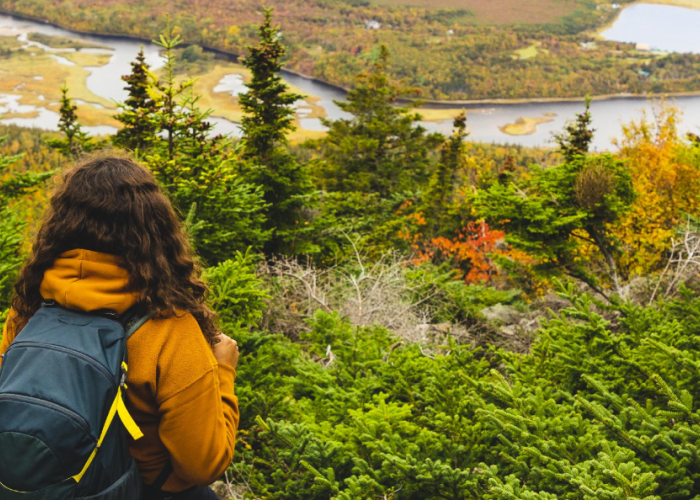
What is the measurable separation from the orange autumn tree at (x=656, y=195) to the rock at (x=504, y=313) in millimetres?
2614

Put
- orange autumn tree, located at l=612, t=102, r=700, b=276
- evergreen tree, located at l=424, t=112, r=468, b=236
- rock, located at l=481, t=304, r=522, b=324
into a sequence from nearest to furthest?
rock, located at l=481, t=304, r=522, b=324, orange autumn tree, located at l=612, t=102, r=700, b=276, evergreen tree, located at l=424, t=112, r=468, b=236

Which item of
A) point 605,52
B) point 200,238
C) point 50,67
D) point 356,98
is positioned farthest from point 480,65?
point 200,238

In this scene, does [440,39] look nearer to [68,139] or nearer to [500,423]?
[68,139]

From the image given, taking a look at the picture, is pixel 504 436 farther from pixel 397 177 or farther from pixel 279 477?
pixel 397 177

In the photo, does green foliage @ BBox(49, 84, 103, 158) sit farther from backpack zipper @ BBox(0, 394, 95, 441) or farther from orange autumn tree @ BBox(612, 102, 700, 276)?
orange autumn tree @ BBox(612, 102, 700, 276)

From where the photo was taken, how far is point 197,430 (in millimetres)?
1638

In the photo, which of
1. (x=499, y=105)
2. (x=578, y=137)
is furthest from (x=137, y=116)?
(x=499, y=105)

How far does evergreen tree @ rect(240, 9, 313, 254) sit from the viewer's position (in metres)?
10.1

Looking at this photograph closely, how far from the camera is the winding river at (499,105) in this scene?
6612 cm

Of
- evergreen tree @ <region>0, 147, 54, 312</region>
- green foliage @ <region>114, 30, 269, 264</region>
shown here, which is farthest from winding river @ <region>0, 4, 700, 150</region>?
evergreen tree @ <region>0, 147, 54, 312</region>

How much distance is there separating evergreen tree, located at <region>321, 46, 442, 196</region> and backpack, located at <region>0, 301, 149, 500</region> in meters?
19.7

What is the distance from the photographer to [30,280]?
170 cm

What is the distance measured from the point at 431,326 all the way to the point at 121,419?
717 cm

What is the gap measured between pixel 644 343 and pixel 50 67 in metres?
98.5
